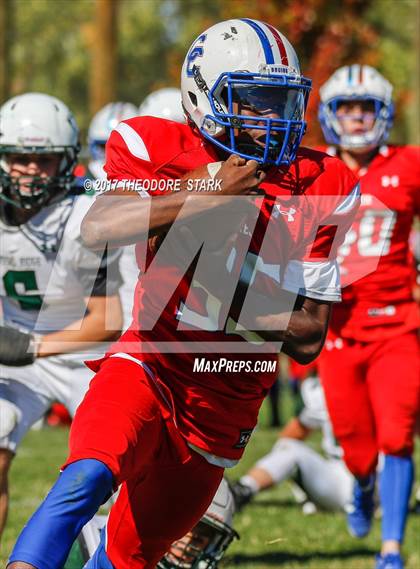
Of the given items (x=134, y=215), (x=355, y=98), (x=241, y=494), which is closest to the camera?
(x=134, y=215)

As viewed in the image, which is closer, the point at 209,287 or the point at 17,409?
the point at 209,287

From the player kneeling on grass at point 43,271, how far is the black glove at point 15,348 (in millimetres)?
64

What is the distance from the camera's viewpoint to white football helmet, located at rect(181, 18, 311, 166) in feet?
10.5

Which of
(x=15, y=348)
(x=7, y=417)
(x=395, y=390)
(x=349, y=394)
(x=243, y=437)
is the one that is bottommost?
(x=349, y=394)

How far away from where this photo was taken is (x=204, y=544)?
408 cm

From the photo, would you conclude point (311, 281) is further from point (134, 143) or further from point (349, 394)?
point (349, 394)

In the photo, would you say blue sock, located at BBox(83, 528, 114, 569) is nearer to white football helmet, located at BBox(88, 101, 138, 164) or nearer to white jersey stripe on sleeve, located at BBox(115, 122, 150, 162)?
white jersey stripe on sleeve, located at BBox(115, 122, 150, 162)

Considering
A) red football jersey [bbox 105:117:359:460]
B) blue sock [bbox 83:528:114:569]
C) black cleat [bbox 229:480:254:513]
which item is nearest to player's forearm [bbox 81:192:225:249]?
red football jersey [bbox 105:117:359:460]

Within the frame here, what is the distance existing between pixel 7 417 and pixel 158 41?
27098 millimetres

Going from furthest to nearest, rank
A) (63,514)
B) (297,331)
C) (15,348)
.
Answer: (15,348) → (297,331) → (63,514)

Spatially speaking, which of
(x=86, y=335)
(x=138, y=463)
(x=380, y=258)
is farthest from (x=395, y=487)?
(x=138, y=463)

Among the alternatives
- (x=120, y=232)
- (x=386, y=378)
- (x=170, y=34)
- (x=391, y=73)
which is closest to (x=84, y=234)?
(x=120, y=232)

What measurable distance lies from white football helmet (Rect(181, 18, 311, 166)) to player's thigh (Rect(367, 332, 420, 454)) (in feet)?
7.60

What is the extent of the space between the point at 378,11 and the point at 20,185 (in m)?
20.7
